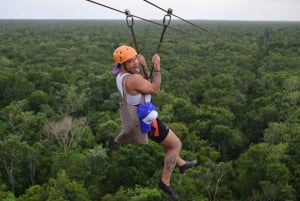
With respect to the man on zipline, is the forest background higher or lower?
lower

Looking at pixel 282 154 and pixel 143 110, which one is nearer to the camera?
pixel 143 110

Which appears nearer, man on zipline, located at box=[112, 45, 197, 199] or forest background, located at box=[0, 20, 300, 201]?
man on zipline, located at box=[112, 45, 197, 199]

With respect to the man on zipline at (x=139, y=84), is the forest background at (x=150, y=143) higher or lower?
lower

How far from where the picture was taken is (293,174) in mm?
42844

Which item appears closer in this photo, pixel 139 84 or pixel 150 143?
pixel 139 84

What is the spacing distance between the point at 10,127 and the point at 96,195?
55.0 feet

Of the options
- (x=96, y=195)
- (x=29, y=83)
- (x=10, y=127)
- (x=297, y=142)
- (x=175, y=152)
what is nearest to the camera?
(x=175, y=152)

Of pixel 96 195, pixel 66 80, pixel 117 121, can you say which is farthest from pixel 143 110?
pixel 66 80

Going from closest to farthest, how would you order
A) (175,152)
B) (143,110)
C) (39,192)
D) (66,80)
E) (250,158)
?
1. (143,110)
2. (175,152)
3. (39,192)
4. (250,158)
5. (66,80)

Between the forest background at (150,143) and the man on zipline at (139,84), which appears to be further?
the forest background at (150,143)

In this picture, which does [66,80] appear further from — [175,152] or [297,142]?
[175,152]

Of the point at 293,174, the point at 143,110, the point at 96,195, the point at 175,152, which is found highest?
the point at 143,110

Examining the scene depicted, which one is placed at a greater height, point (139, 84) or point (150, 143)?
Result: point (139, 84)

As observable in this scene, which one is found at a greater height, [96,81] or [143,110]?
[143,110]
